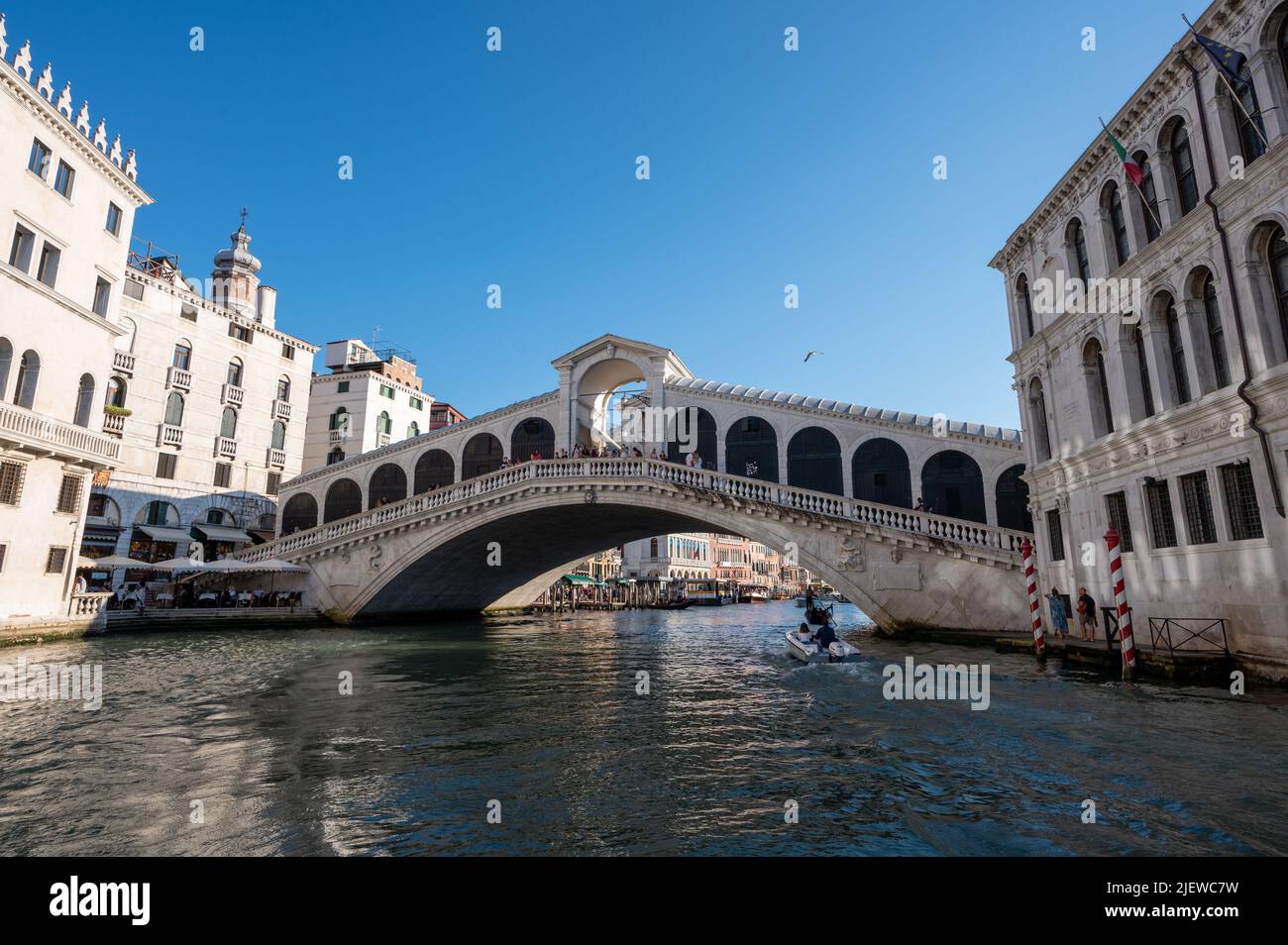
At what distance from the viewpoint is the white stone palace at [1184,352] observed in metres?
11.2

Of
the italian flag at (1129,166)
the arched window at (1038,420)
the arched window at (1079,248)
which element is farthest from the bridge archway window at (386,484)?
the italian flag at (1129,166)

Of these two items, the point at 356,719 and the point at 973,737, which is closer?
the point at 973,737

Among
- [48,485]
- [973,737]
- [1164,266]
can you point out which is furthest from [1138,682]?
[48,485]

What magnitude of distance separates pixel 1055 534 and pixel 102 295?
29881 mm

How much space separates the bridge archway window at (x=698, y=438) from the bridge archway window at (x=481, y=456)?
28.8 feet

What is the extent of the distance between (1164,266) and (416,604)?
30.3 meters

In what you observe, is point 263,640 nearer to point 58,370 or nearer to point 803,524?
point 58,370

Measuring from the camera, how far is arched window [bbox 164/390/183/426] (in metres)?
33.2

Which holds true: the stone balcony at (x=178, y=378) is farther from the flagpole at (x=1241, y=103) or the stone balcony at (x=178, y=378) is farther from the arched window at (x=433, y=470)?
the flagpole at (x=1241, y=103)

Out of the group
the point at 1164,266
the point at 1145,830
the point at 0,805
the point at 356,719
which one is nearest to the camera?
the point at 1145,830

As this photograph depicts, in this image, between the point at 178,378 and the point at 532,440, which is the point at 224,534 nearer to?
the point at 178,378

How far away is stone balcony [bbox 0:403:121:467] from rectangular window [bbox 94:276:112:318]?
166 inches

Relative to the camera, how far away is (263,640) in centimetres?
2198

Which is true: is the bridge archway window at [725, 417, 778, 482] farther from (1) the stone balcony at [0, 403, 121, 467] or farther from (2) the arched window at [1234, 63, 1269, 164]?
(1) the stone balcony at [0, 403, 121, 467]
